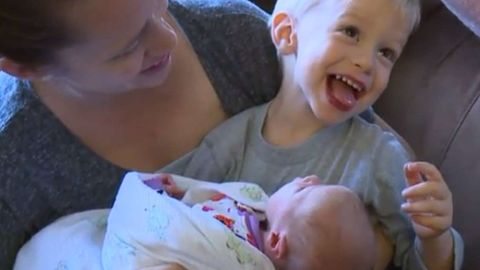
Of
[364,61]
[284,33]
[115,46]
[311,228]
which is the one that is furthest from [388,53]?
[115,46]

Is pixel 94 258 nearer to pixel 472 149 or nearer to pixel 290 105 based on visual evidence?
pixel 290 105

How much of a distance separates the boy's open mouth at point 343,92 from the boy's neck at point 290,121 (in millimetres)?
74

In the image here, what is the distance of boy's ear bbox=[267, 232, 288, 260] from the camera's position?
114cm

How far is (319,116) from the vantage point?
3.99 ft

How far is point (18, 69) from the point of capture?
3.61ft

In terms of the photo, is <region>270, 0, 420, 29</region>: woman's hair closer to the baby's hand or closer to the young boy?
the young boy

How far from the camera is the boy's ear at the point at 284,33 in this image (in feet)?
4.20

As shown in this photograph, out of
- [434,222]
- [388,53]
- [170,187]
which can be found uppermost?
[388,53]

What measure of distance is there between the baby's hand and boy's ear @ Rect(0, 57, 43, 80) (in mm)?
485

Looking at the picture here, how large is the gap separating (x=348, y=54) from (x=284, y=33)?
0.49 ft

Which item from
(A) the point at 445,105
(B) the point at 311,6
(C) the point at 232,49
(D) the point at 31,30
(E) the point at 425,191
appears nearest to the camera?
(D) the point at 31,30

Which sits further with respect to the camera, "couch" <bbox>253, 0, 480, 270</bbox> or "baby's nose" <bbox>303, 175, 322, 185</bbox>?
"couch" <bbox>253, 0, 480, 270</bbox>

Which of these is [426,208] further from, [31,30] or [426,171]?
[31,30]

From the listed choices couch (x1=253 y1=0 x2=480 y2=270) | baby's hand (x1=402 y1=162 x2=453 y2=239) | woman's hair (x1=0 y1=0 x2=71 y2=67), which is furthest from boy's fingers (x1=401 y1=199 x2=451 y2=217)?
woman's hair (x1=0 y1=0 x2=71 y2=67)
